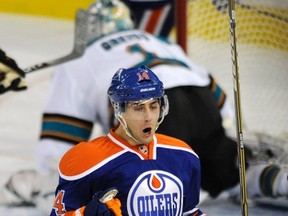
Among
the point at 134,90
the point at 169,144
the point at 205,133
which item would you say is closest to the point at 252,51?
the point at 205,133

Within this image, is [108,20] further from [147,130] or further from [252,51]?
[147,130]

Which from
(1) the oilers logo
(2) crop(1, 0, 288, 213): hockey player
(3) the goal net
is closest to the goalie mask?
(1) the oilers logo

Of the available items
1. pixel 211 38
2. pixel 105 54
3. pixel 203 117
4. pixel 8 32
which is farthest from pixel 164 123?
pixel 8 32

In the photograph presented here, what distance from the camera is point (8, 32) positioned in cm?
510

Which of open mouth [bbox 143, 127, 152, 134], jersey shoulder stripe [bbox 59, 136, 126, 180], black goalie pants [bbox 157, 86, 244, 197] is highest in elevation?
open mouth [bbox 143, 127, 152, 134]

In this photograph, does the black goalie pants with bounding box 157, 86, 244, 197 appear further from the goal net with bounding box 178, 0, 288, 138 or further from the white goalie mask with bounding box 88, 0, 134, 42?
the white goalie mask with bounding box 88, 0, 134, 42

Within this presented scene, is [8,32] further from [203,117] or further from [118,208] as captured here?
[118,208]

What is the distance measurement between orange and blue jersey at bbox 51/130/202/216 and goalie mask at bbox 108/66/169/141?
0.20 feet

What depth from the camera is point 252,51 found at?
11.0 ft

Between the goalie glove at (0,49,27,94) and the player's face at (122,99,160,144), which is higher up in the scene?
the goalie glove at (0,49,27,94)

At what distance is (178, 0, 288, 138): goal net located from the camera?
3.09 meters

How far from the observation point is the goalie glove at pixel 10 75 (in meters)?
2.75

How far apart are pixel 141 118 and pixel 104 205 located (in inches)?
7.9

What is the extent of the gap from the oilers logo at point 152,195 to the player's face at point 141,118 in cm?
8
